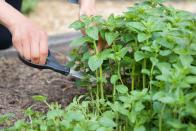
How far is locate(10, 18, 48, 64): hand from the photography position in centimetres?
174

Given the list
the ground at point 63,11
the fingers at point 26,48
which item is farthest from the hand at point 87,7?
the ground at point 63,11

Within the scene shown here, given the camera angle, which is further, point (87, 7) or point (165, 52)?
point (87, 7)

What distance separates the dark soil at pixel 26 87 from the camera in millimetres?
2121

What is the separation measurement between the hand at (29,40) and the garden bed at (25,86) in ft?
1.07

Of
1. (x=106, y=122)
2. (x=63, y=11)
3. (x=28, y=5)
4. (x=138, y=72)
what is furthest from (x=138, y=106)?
(x=63, y=11)

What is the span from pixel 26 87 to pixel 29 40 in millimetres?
649

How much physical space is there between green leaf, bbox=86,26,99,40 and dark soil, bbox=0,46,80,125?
0.40 m

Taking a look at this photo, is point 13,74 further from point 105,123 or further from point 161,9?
point 105,123

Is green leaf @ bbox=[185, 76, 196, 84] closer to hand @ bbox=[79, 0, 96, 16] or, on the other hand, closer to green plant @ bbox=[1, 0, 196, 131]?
green plant @ bbox=[1, 0, 196, 131]

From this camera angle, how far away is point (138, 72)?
1.85 metres

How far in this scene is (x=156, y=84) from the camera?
1.61 metres

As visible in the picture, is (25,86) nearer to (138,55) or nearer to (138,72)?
(138,72)

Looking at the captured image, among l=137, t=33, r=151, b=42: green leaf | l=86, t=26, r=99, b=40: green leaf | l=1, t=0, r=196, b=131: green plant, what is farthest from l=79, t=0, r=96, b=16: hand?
l=137, t=33, r=151, b=42: green leaf

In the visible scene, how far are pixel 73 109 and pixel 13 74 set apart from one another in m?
0.88
